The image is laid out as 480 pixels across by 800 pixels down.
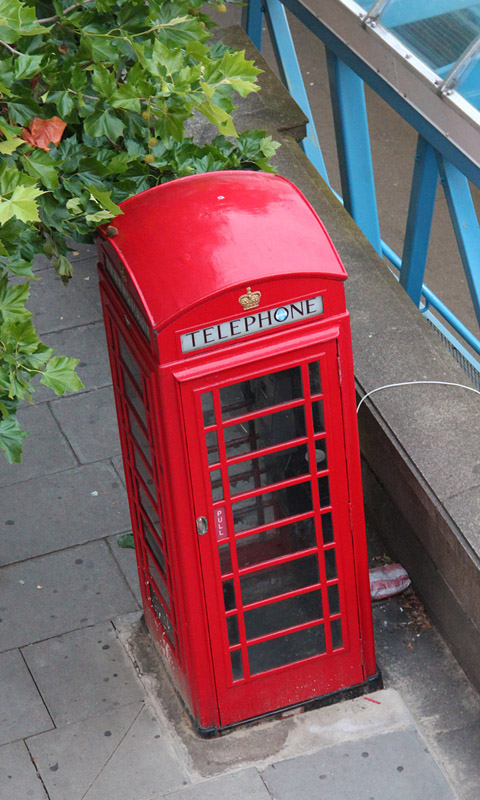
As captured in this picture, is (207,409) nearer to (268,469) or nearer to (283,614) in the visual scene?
(268,469)

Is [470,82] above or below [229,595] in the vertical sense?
above

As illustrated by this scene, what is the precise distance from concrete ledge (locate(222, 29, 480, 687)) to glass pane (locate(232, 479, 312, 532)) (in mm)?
644

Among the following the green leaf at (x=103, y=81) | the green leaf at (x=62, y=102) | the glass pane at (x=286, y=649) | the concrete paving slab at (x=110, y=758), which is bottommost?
the concrete paving slab at (x=110, y=758)

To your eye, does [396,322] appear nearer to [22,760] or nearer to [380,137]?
[22,760]

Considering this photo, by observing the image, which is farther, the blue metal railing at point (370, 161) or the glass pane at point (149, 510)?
the blue metal railing at point (370, 161)

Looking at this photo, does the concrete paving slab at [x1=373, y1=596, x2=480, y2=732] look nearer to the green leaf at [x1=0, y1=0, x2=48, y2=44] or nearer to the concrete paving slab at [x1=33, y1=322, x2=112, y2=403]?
the concrete paving slab at [x1=33, y1=322, x2=112, y2=403]

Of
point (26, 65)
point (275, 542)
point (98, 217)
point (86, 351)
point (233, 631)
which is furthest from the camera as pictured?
point (86, 351)

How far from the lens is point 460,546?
4.33 metres

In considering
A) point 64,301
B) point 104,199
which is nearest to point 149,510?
point 104,199

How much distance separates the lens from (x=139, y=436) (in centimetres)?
431

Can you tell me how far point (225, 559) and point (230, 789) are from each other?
104cm

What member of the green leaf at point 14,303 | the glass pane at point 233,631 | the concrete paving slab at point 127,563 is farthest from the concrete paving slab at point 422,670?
the green leaf at point 14,303

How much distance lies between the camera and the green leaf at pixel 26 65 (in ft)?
10.3

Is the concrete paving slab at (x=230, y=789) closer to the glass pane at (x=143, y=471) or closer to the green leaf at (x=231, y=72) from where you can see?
the glass pane at (x=143, y=471)
